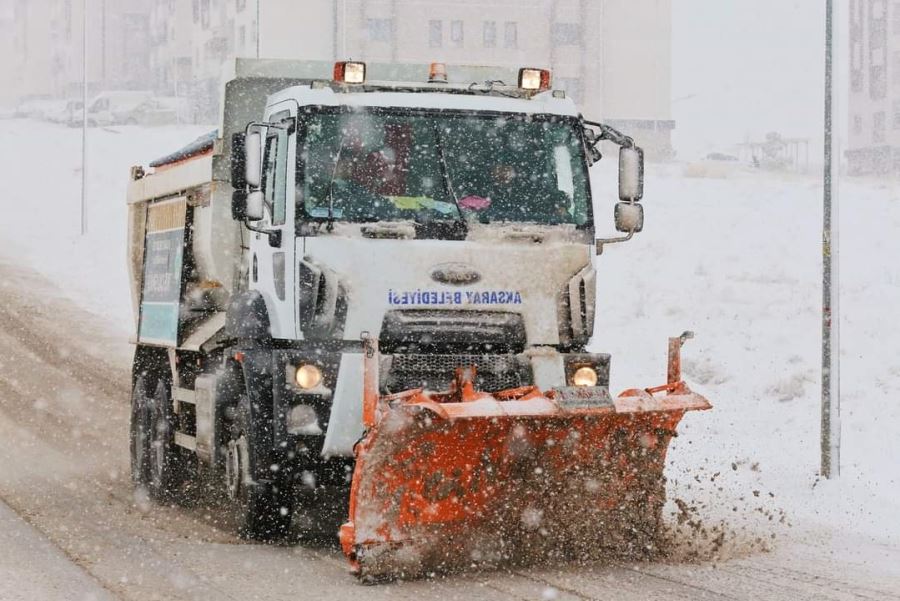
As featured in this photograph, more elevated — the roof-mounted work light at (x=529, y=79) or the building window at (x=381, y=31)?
the building window at (x=381, y=31)

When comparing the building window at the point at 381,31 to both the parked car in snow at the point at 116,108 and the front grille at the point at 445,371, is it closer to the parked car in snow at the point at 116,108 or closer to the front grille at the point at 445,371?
the parked car in snow at the point at 116,108

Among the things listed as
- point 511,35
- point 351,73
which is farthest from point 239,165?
point 511,35

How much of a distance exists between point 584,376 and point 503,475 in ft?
3.33

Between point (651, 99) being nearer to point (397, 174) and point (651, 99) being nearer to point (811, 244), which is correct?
point (811, 244)

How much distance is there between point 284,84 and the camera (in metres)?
9.98

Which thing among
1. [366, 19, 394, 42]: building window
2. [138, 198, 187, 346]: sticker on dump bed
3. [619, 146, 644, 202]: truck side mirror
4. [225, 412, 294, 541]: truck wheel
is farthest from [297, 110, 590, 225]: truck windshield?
[366, 19, 394, 42]: building window

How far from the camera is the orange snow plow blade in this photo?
737cm

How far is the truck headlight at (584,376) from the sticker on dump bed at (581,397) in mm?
922

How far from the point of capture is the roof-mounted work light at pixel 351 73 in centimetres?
888

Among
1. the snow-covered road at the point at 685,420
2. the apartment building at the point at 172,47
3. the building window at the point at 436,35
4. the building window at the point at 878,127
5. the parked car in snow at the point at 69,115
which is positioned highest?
the apartment building at the point at 172,47

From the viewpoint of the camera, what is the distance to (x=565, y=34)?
74.3 m

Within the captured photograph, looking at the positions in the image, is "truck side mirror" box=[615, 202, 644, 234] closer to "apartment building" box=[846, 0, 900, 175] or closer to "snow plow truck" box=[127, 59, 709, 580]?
"snow plow truck" box=[127, 59, 709, 580]

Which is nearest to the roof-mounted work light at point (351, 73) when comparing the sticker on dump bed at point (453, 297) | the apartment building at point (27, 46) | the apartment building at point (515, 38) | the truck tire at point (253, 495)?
the sticker on dump bed at point (453, 297)

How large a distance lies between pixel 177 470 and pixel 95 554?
2.93 m
